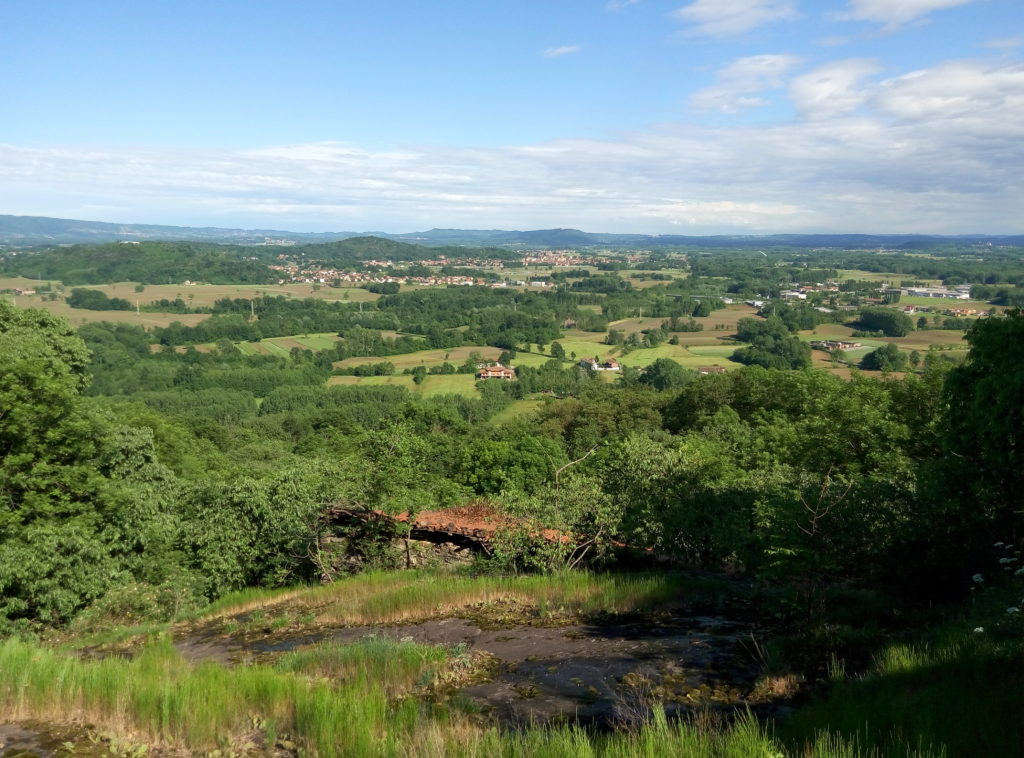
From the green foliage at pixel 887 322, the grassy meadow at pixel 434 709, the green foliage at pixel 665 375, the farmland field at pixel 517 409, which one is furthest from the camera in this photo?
the green foliage at pixel 887 322

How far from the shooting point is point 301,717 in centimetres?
500

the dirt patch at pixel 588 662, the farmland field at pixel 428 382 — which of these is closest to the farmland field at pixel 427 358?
the farmland field at pixel 428 382

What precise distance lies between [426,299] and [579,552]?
13745 cm

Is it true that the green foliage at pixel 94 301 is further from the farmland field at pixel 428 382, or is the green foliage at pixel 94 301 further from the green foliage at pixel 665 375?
the green foliage at pixel 665 375

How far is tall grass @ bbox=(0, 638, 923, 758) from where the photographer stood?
3.85 metres

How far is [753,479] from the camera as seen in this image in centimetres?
1368

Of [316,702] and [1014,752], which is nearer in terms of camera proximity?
[1014,752]

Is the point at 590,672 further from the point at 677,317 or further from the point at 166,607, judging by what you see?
the point at 677,317

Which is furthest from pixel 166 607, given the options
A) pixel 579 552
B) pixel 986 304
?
Answer: pixel 986 304

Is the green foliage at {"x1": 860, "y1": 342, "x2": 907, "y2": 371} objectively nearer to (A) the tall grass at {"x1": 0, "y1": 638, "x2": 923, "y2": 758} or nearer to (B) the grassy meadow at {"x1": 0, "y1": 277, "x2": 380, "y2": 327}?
(A) the tall grass at {"x1": 0, "y1": 638, "x2": 923, "y2": 758}

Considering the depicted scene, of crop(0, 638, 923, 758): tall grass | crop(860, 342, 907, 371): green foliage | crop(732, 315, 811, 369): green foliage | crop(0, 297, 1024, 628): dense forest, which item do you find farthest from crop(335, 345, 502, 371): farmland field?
crop(0, 638, 923, 758): tall grass

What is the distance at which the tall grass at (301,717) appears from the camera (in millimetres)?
3854

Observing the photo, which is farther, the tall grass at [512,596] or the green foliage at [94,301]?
the green foliage at [94,301]

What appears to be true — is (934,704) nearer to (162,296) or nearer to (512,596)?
(512,596)
